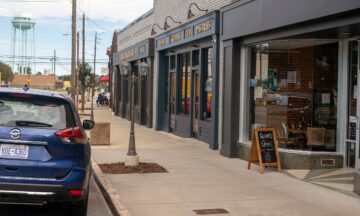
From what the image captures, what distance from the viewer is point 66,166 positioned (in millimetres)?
6238

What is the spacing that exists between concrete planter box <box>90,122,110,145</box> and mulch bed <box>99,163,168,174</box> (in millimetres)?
4657

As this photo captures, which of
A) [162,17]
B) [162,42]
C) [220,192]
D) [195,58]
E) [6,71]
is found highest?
[6,71]

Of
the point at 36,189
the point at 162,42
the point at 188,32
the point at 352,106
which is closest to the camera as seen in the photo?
the point at 36,189

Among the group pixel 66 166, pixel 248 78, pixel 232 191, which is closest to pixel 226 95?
pixel 248 78

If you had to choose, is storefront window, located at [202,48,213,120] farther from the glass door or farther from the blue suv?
the blue suv

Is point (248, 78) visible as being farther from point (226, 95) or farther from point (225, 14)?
point (225, 14)

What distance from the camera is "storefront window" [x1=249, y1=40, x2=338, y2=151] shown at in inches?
428

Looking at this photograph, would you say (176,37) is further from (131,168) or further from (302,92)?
(131,168)

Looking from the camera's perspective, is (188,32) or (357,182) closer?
(357,182)

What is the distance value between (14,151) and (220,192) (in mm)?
3735

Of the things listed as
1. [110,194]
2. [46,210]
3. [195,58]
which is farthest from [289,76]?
[195,58]

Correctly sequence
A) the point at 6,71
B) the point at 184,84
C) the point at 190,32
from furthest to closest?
the point at 6,71 → the point at 184,84 → the point at 190,32

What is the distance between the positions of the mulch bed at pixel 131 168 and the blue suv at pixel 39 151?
14.2ft

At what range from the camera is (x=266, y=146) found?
419 inches
